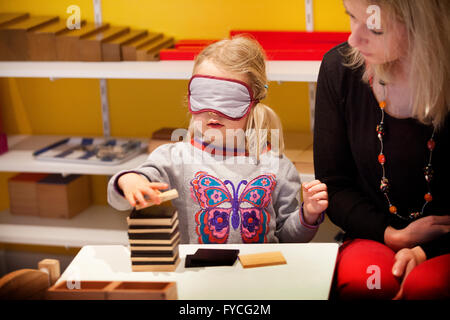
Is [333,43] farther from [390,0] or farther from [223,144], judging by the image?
[390,0]

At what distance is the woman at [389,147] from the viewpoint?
3.48 feet

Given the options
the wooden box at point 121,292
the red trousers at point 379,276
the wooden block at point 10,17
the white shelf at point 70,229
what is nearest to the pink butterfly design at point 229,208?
the red trousers at point 379,276

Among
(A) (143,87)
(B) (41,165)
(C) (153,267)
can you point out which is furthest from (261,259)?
(A) (143,87)

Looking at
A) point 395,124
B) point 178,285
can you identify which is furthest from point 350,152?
point 178,285

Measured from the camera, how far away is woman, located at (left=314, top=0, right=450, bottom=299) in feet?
3.48

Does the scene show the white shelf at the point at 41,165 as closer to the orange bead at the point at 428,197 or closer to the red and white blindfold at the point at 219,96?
the red and white blindfold at the point at 219,96

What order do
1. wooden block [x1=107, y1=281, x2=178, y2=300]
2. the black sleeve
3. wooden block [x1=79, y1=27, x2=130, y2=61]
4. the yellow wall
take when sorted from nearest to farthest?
wooden block [x1=107, y1=281, x2=178, y2=300] < the black sleeve < wooden block [x1=79, y1=27, x2=130, y2=61] < the yellow wall

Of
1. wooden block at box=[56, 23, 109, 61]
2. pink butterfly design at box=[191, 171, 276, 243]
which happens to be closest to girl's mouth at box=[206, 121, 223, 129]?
pink butterfly design at box=[191, 171, 276, 243]

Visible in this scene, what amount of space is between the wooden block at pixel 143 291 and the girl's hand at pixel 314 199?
400 millimetres

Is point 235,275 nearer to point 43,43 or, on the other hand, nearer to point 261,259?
point 261,259

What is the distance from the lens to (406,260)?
1.10 meters

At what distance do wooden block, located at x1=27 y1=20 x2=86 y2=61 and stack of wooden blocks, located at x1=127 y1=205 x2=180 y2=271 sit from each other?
3.78 ft

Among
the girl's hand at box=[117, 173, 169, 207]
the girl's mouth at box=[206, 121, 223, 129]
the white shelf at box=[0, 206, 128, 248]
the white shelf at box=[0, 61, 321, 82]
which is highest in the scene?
the white shelf at box=[0, 61, 321, 82]

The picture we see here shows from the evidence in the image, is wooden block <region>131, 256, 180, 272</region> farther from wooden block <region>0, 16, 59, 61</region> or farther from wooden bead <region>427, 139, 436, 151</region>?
wooden block <region>0, 16, 59, 61</region>
